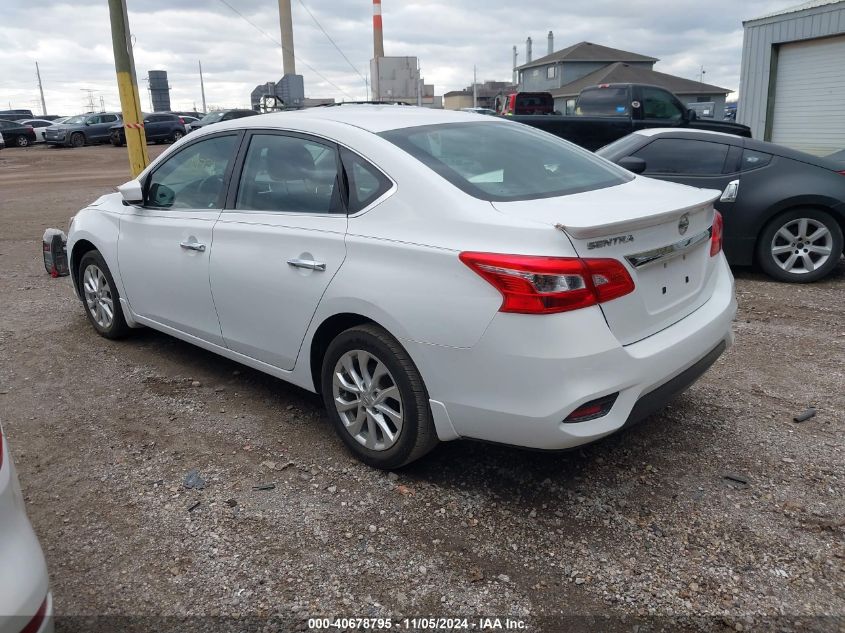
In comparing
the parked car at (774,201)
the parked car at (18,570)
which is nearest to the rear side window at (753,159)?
the parked car at (774,201)

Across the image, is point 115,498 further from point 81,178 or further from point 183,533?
point 81,178

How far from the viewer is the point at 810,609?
2.49 metres

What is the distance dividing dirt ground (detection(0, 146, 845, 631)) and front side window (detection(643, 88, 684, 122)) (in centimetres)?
886

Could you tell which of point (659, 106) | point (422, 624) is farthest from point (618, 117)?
point (422, 624)

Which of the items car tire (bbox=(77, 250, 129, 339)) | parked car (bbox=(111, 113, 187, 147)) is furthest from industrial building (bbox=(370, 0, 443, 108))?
car tire (bbox=(77, 250, 129, 339))

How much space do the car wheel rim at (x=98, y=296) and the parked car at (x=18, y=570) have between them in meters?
3.49

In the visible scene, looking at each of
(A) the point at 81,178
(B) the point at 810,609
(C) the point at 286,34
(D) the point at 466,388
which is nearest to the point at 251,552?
(D) the point at 466,388

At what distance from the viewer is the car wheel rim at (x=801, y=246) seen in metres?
6.75

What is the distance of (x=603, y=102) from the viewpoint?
43.0 feet

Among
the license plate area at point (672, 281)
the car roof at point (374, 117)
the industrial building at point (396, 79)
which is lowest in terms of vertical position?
the license plate area at point (672, 281)

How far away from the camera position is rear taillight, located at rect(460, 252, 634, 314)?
8.75 ft

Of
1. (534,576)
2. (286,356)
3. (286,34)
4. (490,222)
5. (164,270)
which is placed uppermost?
(286,34)

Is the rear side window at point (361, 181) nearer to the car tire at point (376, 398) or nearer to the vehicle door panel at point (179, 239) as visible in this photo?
the car tire at point (376, 398)

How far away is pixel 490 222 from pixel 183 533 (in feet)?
5.96
